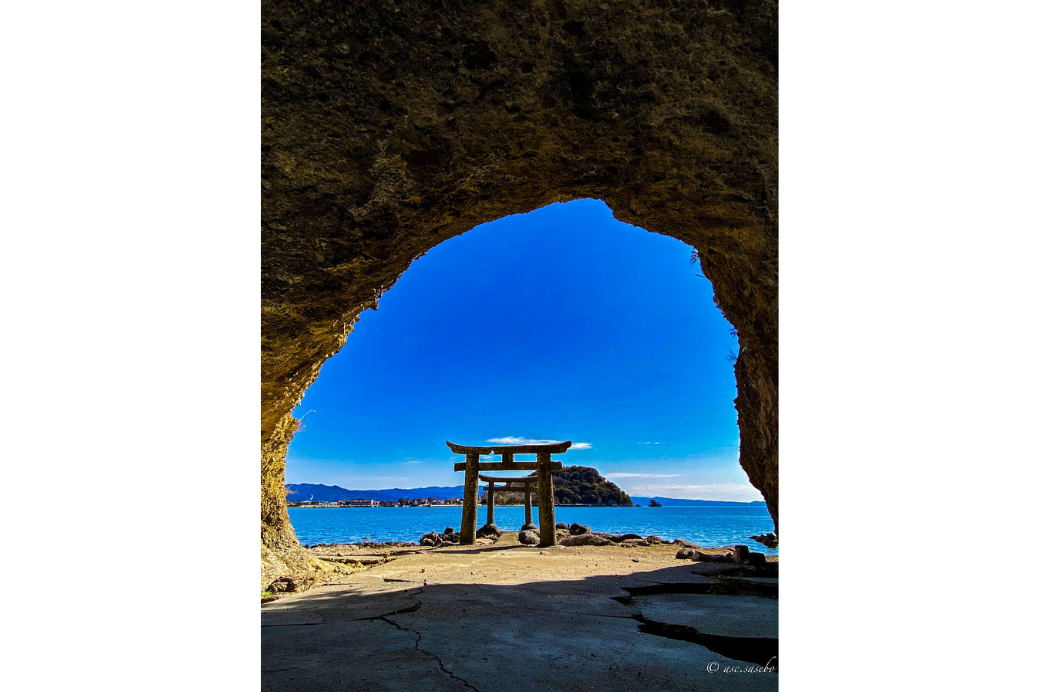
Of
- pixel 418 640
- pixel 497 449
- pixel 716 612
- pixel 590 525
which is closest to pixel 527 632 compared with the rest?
pixel 418 640

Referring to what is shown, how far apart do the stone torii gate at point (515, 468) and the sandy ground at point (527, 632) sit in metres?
4.17

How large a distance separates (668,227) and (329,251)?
112 inches

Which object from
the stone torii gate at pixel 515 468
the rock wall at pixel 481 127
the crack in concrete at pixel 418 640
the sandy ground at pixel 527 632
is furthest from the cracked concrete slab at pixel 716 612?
the stone torii gate at pixel 515 468

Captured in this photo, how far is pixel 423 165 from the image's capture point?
145 inches

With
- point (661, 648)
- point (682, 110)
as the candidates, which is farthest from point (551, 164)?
point (661, 648)

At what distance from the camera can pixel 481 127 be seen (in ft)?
12.0

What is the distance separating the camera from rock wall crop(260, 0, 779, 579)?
3.21m

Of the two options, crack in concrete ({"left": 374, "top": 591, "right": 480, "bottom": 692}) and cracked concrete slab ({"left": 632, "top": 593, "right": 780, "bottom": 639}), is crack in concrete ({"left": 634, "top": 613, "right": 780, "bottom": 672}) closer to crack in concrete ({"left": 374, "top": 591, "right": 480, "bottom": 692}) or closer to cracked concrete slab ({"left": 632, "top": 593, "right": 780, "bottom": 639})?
cracked concrete slab ({"left": 632, "top": 593, "right": 780, "bottom": 639})

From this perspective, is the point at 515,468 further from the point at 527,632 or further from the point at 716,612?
the point at 527,632

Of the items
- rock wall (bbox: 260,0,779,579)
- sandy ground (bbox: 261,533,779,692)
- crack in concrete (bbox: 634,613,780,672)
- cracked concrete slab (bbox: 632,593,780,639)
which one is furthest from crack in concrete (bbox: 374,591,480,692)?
rock wall (bbox: 260,0,779,579)

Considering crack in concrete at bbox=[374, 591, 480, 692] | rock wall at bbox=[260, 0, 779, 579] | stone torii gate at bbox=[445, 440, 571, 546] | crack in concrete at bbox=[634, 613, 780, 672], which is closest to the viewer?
crack in concrete at bbox=[374, 591, 480, 692]

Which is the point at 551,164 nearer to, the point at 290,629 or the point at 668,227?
the point at 668,227

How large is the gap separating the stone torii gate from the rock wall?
7.00 metres

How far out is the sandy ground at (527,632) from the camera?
2920 millimetres
